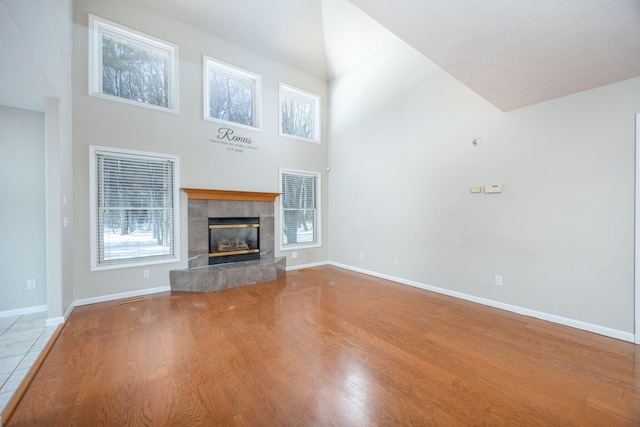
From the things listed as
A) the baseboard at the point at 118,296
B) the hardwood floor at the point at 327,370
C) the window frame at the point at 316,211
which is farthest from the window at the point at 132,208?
the window frame at the point at 316,211

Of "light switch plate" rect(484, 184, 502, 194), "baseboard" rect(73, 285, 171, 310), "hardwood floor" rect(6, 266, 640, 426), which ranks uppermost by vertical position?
"light switch plate" rect(484, 184, 502, 194)

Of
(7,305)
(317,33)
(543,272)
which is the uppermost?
(317,33)

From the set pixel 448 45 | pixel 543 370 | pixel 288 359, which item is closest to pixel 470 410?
pixel 543 370

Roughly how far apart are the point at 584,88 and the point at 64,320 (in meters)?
6.41

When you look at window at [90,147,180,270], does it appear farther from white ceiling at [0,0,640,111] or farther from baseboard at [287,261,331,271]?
baseboard at [287,261,331,271]

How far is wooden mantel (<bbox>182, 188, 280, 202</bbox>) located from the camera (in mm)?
4379

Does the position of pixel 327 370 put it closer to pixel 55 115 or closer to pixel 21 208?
pixel 55 115

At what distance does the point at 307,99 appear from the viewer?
6.14m

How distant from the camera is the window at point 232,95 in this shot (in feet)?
15.5

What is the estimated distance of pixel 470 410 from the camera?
5.45ft

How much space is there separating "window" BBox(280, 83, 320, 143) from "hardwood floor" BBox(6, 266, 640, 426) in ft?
13.3

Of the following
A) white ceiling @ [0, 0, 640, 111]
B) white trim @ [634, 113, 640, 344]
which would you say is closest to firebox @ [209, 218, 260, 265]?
white ceiling @ [0, 0, 640, 111]

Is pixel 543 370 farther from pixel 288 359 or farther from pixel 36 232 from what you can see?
pixel 36 232

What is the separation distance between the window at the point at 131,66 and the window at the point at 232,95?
1.91 feet
